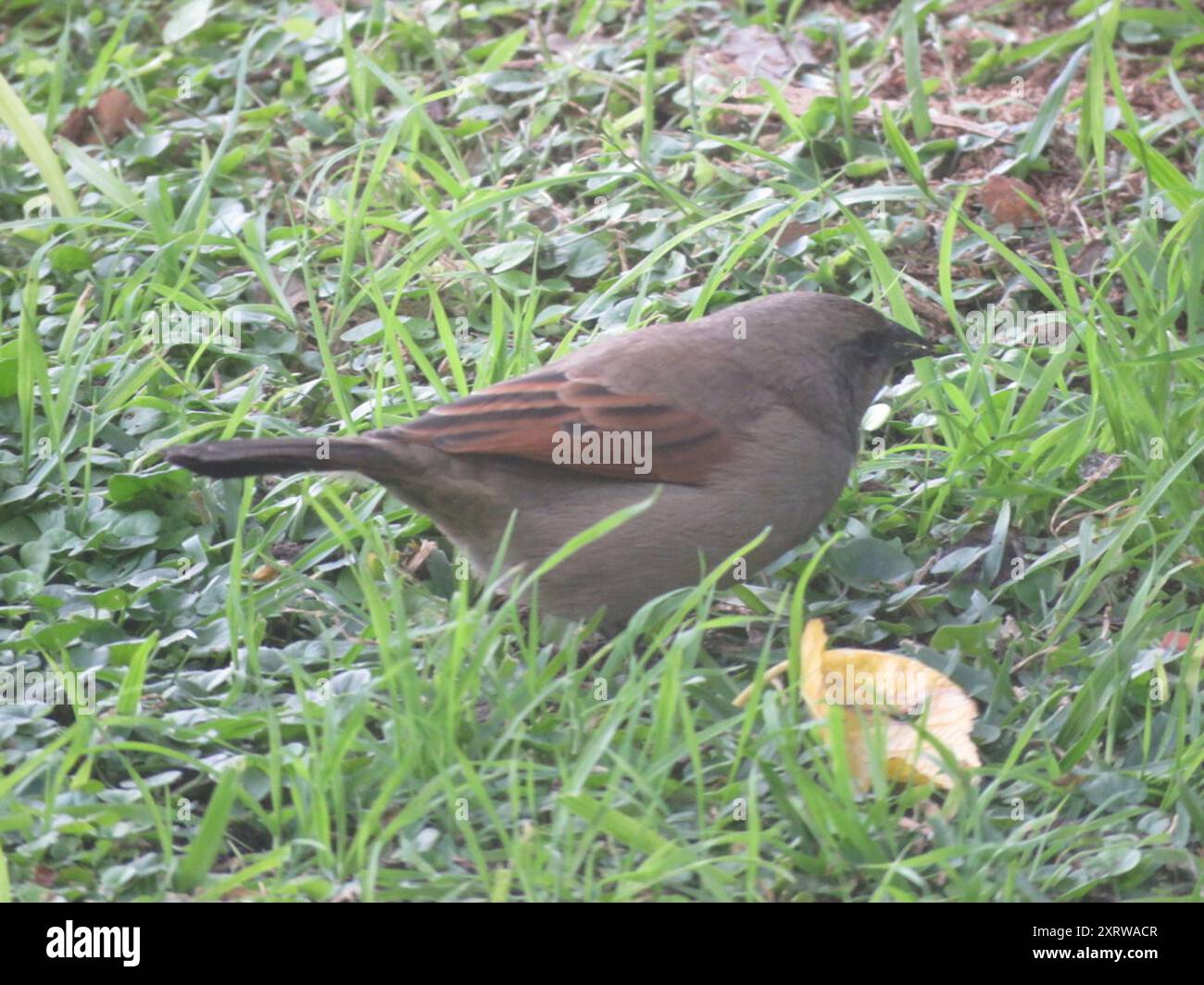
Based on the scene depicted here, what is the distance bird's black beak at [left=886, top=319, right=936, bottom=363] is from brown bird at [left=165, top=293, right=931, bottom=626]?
0.52 m

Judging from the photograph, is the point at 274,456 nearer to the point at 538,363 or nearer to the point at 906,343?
the point at 538,363

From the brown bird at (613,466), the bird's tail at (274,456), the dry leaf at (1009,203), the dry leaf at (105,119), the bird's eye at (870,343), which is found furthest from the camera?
the dry leaf at (105,119)

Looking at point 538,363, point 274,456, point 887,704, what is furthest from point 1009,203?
point 274,456

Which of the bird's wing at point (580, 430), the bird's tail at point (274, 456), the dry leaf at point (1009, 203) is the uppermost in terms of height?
the dry leaf at point (1009, 203)

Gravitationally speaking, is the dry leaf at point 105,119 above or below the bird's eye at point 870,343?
above

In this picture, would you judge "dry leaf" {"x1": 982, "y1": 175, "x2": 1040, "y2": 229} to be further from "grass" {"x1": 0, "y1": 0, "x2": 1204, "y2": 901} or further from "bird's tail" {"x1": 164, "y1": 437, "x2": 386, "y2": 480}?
"bird's tail" {"x1": 164, "y1": 437, "x2": 386, "y2": 480}

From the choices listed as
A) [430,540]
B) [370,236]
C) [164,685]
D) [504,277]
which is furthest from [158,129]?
[164,685]

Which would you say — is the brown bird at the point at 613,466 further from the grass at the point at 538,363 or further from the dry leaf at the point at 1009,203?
the dry leaf at the point at 1009,203

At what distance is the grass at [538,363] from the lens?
406cm

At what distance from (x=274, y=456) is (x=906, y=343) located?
214cm

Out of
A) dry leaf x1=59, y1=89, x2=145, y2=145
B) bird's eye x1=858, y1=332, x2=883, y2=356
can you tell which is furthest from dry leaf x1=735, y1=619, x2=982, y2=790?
dry leaf x1=59, y1=89, x2=145, y2=145

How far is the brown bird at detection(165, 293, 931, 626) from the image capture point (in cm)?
477

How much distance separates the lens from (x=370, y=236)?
21.5ft

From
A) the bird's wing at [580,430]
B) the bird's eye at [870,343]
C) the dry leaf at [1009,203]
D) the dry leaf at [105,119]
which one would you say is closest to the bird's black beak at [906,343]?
the bird's eye at [870,343]
